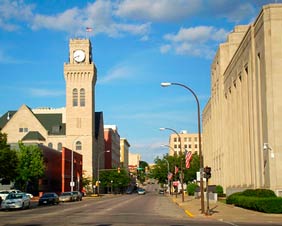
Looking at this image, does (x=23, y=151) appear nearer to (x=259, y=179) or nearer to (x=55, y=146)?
(x=259, y=179)

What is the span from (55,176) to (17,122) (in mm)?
32846

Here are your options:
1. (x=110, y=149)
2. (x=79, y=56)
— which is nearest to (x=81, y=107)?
(x=79, y=56)

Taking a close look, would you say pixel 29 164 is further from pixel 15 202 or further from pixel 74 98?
pixel 74 98

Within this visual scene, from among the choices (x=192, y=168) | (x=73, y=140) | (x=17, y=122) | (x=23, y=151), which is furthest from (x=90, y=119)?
(x=23, y=151)

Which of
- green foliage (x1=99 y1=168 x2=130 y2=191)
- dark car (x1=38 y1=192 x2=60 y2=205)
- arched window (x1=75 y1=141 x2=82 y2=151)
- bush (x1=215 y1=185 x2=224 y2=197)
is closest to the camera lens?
dark car (x1=38 y1=192 x2=60 y2=205)

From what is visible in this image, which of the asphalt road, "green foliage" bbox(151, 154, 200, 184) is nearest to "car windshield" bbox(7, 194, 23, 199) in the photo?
the asphalt road

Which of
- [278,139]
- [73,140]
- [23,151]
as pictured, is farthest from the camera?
[73,140]

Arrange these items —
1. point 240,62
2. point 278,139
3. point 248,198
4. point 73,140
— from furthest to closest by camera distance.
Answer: point 73,140 → point 240,62 → point 278,139 → point 248,198

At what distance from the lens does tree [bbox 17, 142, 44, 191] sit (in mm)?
71312

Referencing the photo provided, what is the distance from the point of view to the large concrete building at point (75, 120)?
120188 millimetres

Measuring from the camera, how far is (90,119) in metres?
122

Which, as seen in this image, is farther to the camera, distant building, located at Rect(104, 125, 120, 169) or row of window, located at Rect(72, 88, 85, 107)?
distant building, located at Rect(104, 125, 120, 169)

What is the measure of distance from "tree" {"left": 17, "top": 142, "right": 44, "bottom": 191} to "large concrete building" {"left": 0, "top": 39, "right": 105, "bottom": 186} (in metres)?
43.8

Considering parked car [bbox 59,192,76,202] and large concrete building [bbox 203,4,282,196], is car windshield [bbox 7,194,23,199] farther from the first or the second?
parked car [bbox 59,192,76,202]
